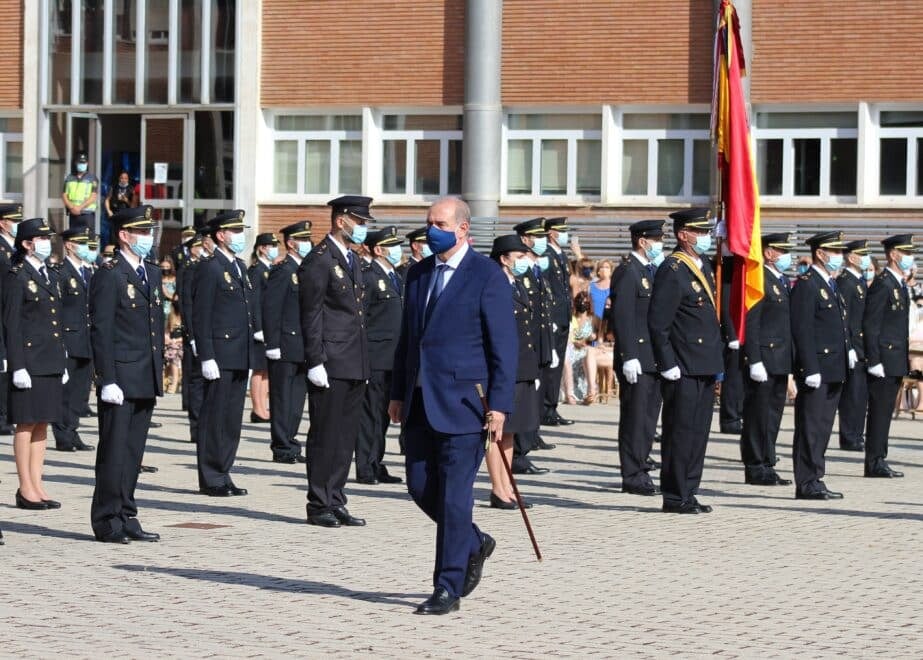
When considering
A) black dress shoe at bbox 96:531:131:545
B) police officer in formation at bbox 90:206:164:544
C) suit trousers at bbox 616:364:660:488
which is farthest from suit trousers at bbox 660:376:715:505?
black dress shoe at bbox 96:531:131:545

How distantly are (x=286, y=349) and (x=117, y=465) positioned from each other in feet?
18.1

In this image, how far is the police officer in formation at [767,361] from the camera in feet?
50.5

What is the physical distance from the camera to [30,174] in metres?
33.2

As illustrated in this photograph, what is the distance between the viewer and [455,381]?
9133 mm

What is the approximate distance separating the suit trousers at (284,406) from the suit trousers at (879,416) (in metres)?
4.90

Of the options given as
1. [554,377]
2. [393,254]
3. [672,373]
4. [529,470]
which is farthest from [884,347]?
[554,377]

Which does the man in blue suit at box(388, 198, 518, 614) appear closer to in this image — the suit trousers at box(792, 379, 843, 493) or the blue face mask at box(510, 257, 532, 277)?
the blue face mask at box(510, 257, 532, 277)

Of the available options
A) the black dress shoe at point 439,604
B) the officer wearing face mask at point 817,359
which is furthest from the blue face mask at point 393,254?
the black dress shoe at point 439,604

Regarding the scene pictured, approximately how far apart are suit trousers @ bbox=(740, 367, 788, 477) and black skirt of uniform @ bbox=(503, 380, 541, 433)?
237 cm

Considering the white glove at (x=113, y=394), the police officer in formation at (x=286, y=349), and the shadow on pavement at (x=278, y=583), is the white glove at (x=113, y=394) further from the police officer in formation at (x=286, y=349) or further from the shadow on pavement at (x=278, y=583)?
the police officer in formation at (x=286, y=349)

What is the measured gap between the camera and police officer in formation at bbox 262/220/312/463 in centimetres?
1667

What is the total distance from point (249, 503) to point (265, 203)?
1876 centimetres

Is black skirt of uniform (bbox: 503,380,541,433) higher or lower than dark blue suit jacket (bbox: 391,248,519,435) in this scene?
lower

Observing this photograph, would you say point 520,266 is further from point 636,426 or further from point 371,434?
point 371,434
